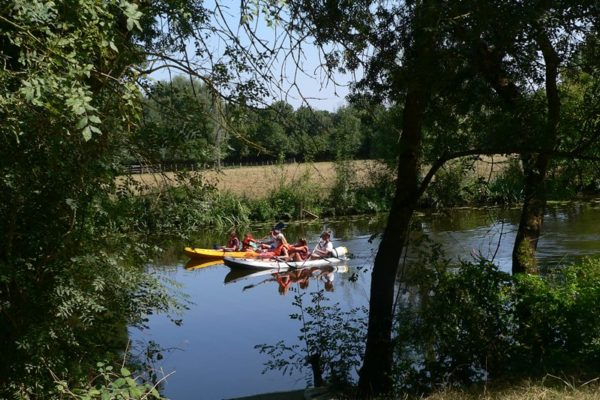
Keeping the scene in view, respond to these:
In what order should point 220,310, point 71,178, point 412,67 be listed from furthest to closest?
point 220,310
point 412,67
point 71,178

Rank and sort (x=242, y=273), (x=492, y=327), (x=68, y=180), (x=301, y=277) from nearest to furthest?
(x=68, y=180) < (x=492, y=327) < (x=301, y=277) < (x=242, y=273)

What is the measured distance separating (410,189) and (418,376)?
1.96 metres

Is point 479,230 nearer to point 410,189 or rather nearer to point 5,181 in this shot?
point 410,189

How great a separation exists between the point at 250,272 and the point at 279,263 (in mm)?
960

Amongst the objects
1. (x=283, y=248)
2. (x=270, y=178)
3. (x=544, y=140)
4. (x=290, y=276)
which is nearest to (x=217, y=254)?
(x=283, y=248)

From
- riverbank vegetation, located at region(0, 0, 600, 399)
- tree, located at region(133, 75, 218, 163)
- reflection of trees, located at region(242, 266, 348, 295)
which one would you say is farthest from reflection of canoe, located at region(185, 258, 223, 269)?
tree, located at region(133, 75, 218, 163)

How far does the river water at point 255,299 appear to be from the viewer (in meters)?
10.3

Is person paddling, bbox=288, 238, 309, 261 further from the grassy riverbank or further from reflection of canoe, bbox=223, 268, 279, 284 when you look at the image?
the grassy riverbank

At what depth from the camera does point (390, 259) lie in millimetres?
7375

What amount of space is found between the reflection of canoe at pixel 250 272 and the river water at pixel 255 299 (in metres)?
0.07

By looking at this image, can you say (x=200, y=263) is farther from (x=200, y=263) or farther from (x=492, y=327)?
(x=492, y=327)

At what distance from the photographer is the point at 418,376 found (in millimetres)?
6766

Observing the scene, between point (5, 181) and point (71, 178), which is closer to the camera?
point (5, 181)

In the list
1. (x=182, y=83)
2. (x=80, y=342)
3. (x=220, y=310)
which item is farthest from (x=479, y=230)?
(x=80, y=342)
